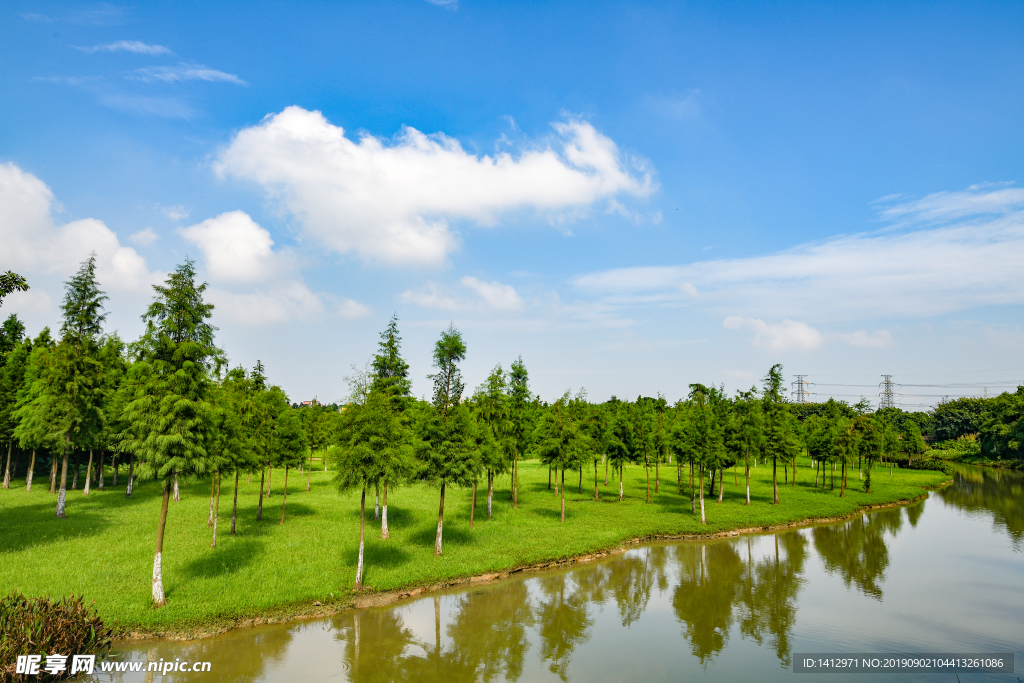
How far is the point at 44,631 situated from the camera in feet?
55.4

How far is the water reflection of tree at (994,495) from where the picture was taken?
1950 inches

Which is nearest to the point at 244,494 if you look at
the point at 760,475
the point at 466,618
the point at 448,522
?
the point at 448,522

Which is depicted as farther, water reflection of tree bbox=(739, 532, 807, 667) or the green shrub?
water reflection of tree bbox=(739, 532, 807, 667)

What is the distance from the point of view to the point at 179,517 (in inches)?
1513

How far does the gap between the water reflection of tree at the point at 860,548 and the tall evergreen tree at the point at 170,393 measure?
123ft

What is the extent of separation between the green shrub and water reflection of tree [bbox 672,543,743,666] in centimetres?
2365

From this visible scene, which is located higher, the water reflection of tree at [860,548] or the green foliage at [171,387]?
the green foliage at [171,387]

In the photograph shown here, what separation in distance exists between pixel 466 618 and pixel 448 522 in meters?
16.1

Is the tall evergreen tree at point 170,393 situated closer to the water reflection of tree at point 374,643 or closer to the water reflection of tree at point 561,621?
the water reflection of tree at point 374,643

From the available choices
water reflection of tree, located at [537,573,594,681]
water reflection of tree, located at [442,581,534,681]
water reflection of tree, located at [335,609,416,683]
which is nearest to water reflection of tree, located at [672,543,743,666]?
water reflection of tree, located at [537,573,594,681]

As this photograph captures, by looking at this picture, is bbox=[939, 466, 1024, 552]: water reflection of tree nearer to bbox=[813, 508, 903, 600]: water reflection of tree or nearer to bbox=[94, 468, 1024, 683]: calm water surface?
bbox=[813, 508, 903, 600]: water reflection of tree

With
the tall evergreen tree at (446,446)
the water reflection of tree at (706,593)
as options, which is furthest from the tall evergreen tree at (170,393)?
the water reflection of tree at (706,593)

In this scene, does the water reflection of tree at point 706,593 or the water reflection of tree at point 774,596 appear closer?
the water reflection of tree at point 706,593

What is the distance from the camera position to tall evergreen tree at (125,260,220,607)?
22188mm
